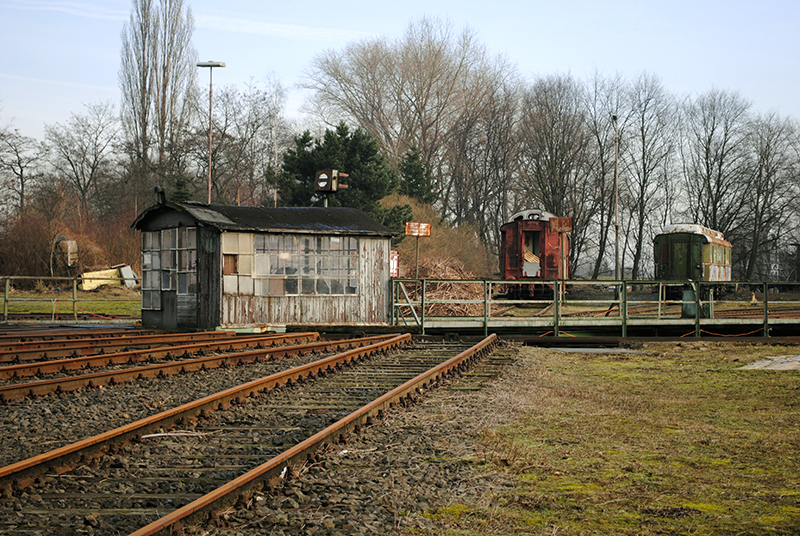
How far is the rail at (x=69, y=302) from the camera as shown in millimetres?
24438

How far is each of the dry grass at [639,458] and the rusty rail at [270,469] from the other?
1.23 m

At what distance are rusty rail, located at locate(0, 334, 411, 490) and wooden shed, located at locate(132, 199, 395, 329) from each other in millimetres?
8205

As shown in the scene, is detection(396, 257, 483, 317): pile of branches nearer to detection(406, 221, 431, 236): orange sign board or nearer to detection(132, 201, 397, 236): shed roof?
detection(406, 221, 431, 236): orange sign board

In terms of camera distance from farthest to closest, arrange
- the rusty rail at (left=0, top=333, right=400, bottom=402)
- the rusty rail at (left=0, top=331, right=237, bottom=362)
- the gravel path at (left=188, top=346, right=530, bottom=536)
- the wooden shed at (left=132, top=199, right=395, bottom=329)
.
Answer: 1. the wooden shed at (left=132, top=199, right=395, bottom=329)
2. the rusty rail at (left=0, top=331, right=237, bottom=362)
3. the rusty rail at (left=0, top=333, right=400, bottom=402)
4. the gravel path at (left=188, top=346, right=530, bottom=536)

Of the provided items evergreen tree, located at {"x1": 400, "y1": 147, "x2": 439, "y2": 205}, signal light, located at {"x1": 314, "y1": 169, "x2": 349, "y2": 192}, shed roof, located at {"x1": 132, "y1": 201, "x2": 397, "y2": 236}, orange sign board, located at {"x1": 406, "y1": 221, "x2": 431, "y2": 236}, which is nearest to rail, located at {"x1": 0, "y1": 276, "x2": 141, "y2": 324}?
shed roof, located at {"x1": 132, "y1": 201, "x2": 397, "y2": 236}

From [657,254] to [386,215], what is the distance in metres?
15.9

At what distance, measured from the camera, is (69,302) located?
2778 cm

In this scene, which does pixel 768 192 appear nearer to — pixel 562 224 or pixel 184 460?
pixel 562 224

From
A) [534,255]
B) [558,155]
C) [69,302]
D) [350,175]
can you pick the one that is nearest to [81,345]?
[69,302]

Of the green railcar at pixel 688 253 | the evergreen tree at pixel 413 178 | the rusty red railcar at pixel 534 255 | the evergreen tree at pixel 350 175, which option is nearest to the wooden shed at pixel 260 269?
the rusty red railcar at pixel 534 255

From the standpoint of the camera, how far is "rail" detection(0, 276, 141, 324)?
80.2 feet

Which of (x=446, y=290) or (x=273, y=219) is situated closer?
(x=273, y=219)

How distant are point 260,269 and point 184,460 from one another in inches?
516

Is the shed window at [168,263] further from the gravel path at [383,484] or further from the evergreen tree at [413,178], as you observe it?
the evergreen tree at [413,178]
